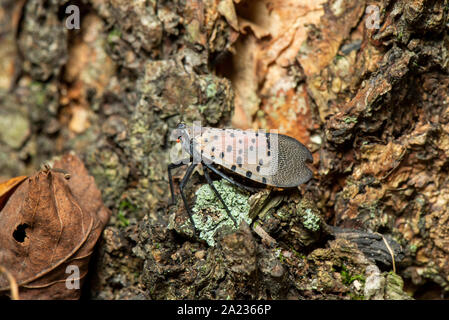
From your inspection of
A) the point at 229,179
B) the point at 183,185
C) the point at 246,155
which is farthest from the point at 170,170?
the point at 246,155

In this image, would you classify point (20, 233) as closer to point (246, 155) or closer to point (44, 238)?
point (44, 238)

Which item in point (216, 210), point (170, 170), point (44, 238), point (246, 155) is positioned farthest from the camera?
point (170, 170)

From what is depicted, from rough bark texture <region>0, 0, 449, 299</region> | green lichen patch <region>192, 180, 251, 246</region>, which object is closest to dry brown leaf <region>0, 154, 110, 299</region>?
rough bark texture <region>0, 0, 449, 299</region>

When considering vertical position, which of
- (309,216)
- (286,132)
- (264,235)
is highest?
(286,132)

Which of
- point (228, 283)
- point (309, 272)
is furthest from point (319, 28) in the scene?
point (228, 283)

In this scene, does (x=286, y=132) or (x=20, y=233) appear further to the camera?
(x=286, y=132)

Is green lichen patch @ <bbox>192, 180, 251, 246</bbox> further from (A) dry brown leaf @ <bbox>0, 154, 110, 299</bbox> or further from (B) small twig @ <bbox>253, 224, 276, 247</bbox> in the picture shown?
(A) dry brown leaf @ <bbox>0, 154, 110, 299</bbox>
